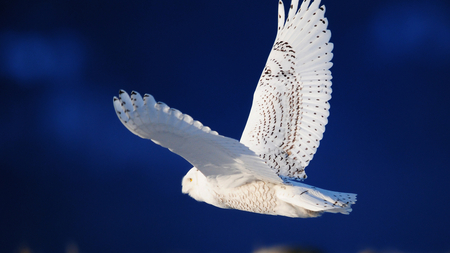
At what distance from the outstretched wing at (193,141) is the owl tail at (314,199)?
8 centimetres

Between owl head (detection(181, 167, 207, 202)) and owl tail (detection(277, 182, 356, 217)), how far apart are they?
319mm

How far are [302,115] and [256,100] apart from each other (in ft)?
0.75

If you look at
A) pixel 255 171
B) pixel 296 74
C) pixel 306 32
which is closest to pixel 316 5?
pixel 306 32

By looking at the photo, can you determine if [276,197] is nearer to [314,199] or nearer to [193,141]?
[314,199]

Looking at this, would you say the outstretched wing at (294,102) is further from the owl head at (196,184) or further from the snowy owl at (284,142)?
the owl head at (196,184)

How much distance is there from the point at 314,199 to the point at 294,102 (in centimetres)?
49

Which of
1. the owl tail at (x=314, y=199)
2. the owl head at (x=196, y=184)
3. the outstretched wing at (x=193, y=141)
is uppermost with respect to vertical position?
the outstretched wing at (x=193, y=141)

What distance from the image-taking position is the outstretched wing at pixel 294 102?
157 cm

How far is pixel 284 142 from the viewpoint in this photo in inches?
63.6

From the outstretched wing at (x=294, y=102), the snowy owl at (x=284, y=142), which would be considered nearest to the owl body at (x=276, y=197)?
the snowy owl at (x=284, y=142)

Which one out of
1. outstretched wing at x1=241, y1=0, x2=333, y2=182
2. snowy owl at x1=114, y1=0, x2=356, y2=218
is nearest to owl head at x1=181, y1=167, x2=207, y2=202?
snowy owl at x1=114, y1=0, x2=356, y2=218

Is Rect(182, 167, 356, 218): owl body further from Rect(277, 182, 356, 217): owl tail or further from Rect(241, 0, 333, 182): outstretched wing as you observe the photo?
Rect(241, 0, 333, 182): outstretched wing

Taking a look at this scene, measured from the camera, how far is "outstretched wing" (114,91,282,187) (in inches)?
35.5

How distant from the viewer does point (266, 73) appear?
1688 mm
